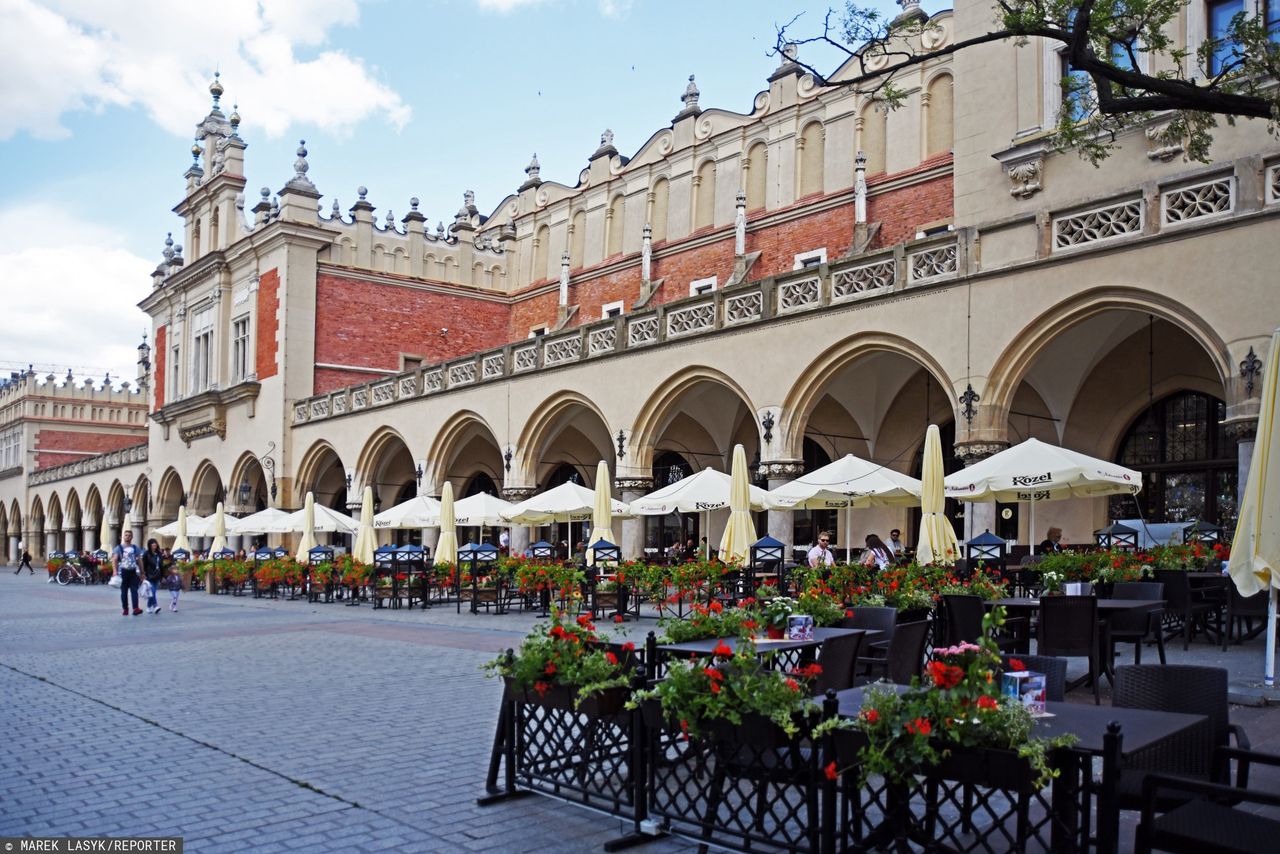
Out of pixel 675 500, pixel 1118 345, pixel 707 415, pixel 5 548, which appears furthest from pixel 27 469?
pixel 1118 345

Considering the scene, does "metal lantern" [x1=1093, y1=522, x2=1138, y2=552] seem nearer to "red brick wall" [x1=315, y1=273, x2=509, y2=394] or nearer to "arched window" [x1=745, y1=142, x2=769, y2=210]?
"arched window" [x1=745, y1=142, x2=769, y2=210]

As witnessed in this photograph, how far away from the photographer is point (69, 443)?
229 feet

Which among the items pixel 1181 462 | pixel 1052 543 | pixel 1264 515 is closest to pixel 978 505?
pixel 1052 543

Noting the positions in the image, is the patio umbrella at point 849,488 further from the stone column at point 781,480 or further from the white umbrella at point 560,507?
the white umbrella at point 560,507

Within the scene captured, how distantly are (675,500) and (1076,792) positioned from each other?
46.9ft

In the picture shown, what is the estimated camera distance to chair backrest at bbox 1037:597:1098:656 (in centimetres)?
842

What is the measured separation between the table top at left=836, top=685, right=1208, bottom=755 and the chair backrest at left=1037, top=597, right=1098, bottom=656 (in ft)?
12.6

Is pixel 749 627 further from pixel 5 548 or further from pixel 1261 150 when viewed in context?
pixel 5 548

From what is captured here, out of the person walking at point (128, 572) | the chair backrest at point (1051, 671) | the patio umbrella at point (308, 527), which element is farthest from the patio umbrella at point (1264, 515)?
the patio umbrella at point (308, 527)

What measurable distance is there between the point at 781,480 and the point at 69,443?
209ft

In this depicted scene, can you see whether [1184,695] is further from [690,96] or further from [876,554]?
[690,96]

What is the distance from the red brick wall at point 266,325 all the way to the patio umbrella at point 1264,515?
31.0 metres

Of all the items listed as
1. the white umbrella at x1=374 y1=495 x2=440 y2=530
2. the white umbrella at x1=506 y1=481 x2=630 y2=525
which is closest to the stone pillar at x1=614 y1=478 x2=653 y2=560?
the white umbrella at x1=506 y1=481 x2=630 y2=525

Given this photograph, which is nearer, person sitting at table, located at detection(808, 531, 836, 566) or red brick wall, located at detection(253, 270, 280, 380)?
person sitting at table, located at detection(808, 531, 836, 566)
